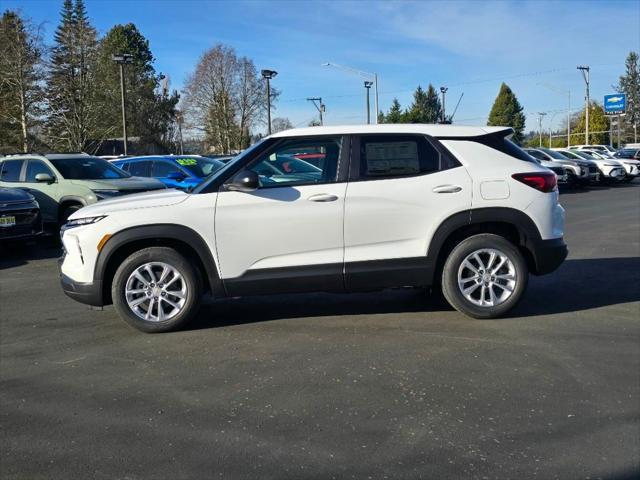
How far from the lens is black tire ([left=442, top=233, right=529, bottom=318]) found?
5914 millimetres

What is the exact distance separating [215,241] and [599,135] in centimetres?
8603

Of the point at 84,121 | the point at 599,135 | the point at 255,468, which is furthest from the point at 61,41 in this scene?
the point at 599,135

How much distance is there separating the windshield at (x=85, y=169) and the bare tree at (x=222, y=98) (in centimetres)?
4812

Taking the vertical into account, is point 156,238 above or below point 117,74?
below

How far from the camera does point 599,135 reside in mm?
82250

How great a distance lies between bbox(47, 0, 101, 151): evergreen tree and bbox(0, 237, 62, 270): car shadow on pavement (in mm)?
32503

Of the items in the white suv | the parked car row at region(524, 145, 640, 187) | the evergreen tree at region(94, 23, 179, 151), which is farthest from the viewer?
the evergreen tree at region(94, 23, 179, 151)

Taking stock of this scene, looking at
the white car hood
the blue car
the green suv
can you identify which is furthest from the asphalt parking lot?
the blue car

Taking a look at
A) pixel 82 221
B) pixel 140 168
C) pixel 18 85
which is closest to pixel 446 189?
pixel 82 221

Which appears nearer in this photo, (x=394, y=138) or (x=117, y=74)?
(x=394, y=138)

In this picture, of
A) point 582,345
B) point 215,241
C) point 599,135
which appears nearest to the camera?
point 582,345

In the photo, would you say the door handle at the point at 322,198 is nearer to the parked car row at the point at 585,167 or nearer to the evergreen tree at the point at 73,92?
the parked car row at the point at 585,167

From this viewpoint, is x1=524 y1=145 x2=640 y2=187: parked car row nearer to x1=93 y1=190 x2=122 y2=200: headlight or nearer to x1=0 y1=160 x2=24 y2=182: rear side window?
x1=93 y1=190 x2=122 y2=200: headlight

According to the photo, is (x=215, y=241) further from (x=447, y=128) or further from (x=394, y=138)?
(x=447, y=128)
